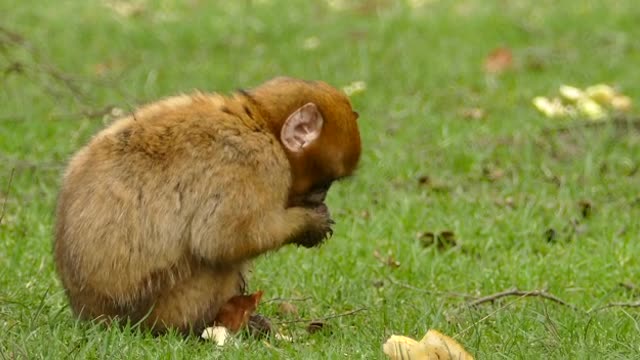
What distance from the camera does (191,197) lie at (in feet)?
16.5

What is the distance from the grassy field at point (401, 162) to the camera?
17.8ft

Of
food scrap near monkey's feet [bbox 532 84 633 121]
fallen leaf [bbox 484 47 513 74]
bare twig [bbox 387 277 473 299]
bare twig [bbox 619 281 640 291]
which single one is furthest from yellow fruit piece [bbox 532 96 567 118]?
bare twig [bbox 387 277 473 299]

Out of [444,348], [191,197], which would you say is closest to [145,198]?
[191,197]

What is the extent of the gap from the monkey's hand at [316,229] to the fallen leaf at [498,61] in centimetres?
540

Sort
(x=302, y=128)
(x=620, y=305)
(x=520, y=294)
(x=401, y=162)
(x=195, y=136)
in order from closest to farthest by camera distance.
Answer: (x=195, y=136) < (x=302, y=128) < (x=620, y=305) < (x=520, y=294) < (x=401, y=162)

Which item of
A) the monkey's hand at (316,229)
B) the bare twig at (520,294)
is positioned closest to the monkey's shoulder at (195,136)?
the monkey's hand at (316,229)

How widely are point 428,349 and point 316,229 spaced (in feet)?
2.69

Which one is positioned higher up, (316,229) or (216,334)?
(316,229)

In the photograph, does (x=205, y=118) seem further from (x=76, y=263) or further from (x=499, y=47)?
(x=499, y=47)

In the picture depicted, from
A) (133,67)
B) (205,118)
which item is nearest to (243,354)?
(205,118)

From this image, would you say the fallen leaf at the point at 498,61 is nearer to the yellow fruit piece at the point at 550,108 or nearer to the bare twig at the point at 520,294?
the yellow fruit piece at the point at 550,108

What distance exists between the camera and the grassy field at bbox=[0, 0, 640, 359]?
543 centimetres

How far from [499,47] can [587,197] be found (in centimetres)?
341

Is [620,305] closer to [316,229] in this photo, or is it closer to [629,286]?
[629,286]
